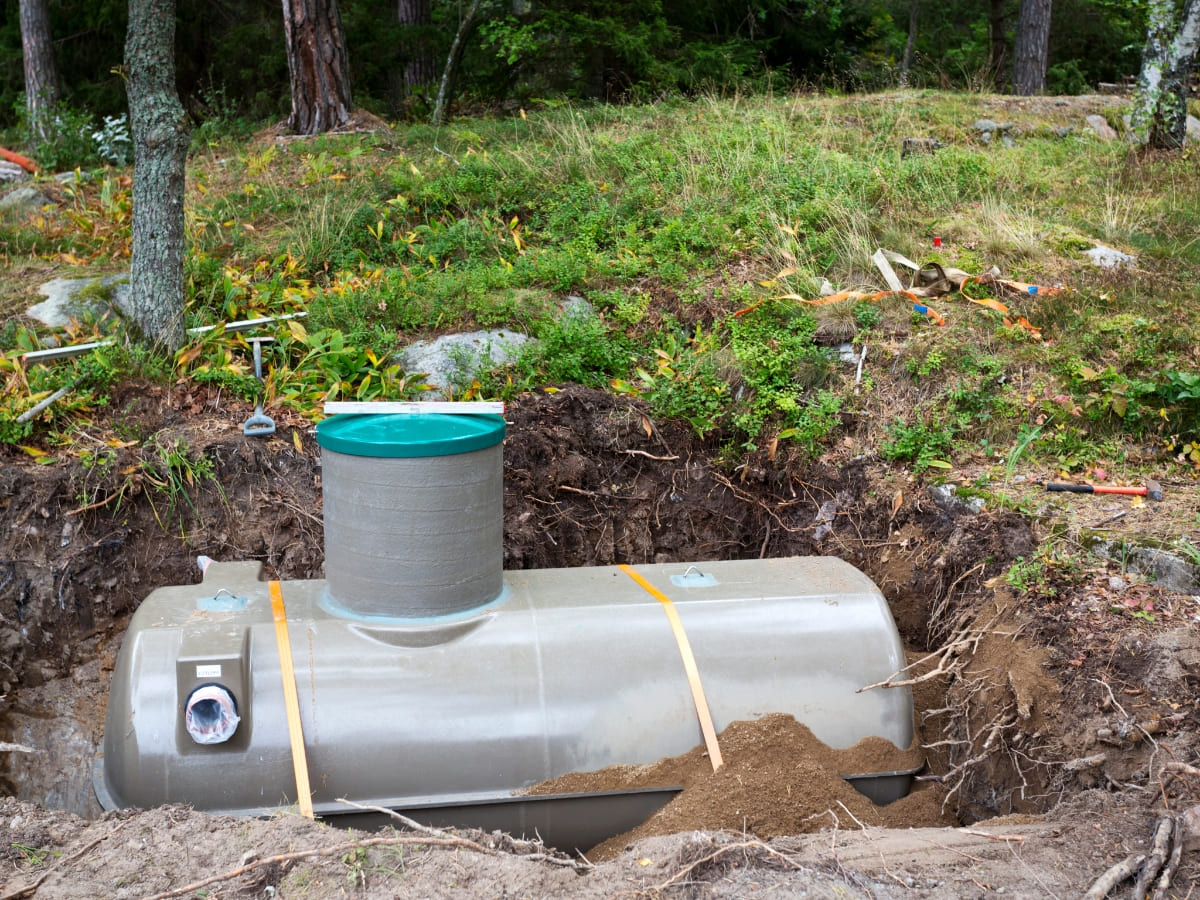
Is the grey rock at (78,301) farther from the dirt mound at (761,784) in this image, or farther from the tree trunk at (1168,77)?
the tree trunk at (1168,77)

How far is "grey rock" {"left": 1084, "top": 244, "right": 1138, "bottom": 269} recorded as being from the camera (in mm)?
6973

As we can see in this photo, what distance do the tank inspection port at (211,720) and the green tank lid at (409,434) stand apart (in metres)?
0.99

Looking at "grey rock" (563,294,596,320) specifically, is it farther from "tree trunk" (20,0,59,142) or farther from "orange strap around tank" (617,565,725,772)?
"tree trunk" (20,0,59,142)

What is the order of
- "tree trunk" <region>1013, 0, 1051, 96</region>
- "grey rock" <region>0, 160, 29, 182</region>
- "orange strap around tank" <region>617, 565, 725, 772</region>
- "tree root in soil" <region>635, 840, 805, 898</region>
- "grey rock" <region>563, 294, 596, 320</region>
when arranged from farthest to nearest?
"tree trunk" <region>1013, 0, 1051, 96</region>, "grey rock" <region>0, 160, 29, 182</region>, "grey rock" <region>563, 294, 596, 320</region>, "orange strap around tank" <region>617, 565, 725, 772</region>, "tree root in soil" <region>635, 840, 805, 898</region>

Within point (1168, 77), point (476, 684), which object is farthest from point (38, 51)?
point (1168, 77)

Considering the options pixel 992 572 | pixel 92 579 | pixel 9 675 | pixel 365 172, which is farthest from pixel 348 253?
pixel 992 572

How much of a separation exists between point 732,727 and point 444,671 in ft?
3.85

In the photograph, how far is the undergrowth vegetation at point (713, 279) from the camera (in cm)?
573

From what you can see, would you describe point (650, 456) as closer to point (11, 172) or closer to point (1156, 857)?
point (1156, 857)

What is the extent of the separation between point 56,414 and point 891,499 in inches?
189

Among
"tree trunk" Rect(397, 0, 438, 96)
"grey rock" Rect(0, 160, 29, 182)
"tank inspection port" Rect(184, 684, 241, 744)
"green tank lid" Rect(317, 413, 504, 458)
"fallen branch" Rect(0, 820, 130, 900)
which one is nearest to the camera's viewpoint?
"fallen branch" Rect(0, 820, 130, 900)

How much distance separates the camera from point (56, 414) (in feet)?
18.3

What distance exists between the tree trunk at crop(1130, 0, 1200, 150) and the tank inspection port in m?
9.19

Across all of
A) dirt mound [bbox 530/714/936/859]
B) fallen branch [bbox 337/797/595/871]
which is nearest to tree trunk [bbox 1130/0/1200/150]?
dirt mound [bbox 530/714/936/859]
